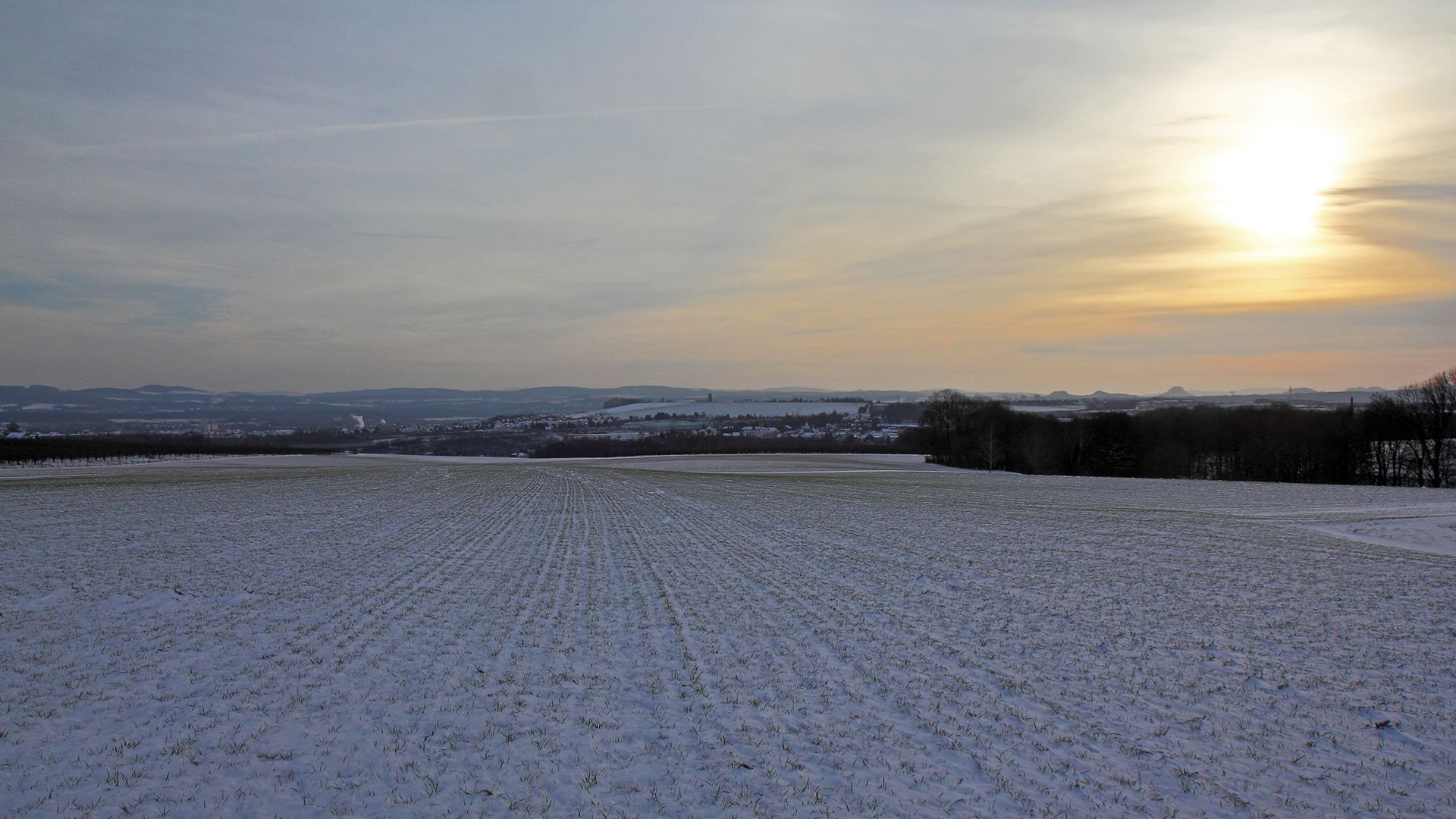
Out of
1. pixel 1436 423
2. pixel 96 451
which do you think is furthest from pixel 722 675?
pixel 96 451

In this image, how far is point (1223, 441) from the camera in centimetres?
6531

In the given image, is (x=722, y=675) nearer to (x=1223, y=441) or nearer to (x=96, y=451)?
(x=1223, y=441)

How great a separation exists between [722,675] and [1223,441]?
7254 cm

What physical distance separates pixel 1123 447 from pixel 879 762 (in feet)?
237

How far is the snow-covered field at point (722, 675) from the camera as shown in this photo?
590cm

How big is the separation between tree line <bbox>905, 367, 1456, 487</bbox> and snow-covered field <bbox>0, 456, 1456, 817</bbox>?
154ft

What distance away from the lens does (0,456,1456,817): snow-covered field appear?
5898 mm

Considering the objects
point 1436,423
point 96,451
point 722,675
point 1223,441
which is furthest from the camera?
point 96,451

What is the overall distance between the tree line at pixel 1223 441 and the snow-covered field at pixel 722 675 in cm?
4693

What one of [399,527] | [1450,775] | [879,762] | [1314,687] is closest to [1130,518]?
[1314,687]

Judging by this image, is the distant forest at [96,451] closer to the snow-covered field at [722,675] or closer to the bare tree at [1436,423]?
the snow-covered field at [722,675]

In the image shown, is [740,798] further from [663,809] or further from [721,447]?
[721,447]

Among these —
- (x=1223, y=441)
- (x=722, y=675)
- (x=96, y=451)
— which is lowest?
(x=96, y=451)

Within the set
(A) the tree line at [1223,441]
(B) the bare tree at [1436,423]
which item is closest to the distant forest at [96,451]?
(A) the tree line at [1223,441]
